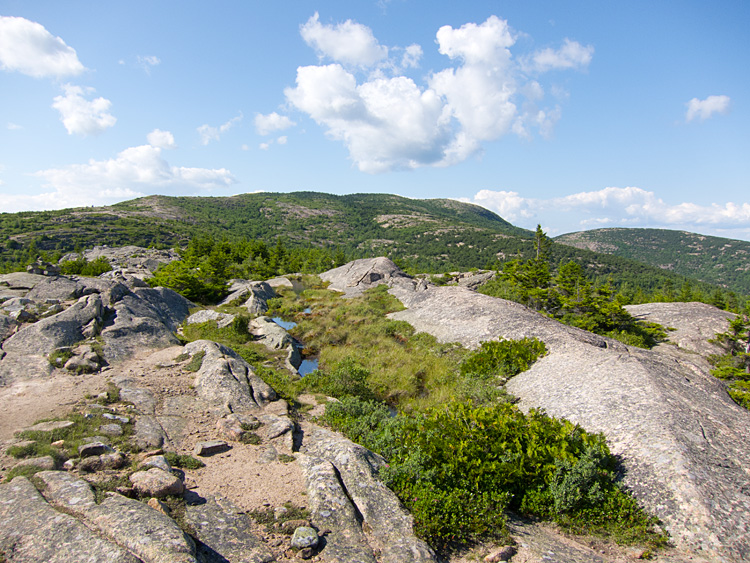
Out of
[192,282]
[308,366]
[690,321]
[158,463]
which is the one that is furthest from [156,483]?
[690,321]

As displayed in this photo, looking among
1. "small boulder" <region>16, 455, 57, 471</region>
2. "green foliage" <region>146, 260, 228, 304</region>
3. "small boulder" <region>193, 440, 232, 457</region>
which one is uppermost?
"green foliage" <region>146, 260, 228, 304</region>

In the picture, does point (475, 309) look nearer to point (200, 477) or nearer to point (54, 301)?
point (200, 477)

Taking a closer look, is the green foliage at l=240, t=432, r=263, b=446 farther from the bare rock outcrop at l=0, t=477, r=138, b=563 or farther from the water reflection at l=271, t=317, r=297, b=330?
the water reflection at l=271, t=317, r=297, b=330

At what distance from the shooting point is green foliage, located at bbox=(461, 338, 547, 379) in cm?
1695

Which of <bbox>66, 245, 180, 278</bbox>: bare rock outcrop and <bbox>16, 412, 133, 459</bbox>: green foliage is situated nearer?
<bbox>16, 412, 133, 459</bbox>: green foliage

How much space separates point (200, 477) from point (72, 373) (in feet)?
29.5

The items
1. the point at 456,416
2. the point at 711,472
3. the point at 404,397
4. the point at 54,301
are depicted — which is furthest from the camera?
the point at 54,301

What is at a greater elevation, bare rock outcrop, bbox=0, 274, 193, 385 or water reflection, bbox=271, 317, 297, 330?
bare rock outcrop, bbox=0, 274, 193, 385

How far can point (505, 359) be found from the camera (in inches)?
691

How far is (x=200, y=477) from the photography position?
27.8 feet

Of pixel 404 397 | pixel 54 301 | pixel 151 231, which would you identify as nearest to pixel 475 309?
pixel 404 397

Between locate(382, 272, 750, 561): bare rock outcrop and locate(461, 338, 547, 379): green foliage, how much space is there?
1.68 ft

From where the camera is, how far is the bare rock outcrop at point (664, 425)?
316 inches

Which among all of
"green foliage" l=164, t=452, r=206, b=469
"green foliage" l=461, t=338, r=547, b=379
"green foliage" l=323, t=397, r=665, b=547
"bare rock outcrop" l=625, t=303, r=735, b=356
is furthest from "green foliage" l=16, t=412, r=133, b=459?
"bare rock outcrop" l=625, t=303, r=735, b=356
